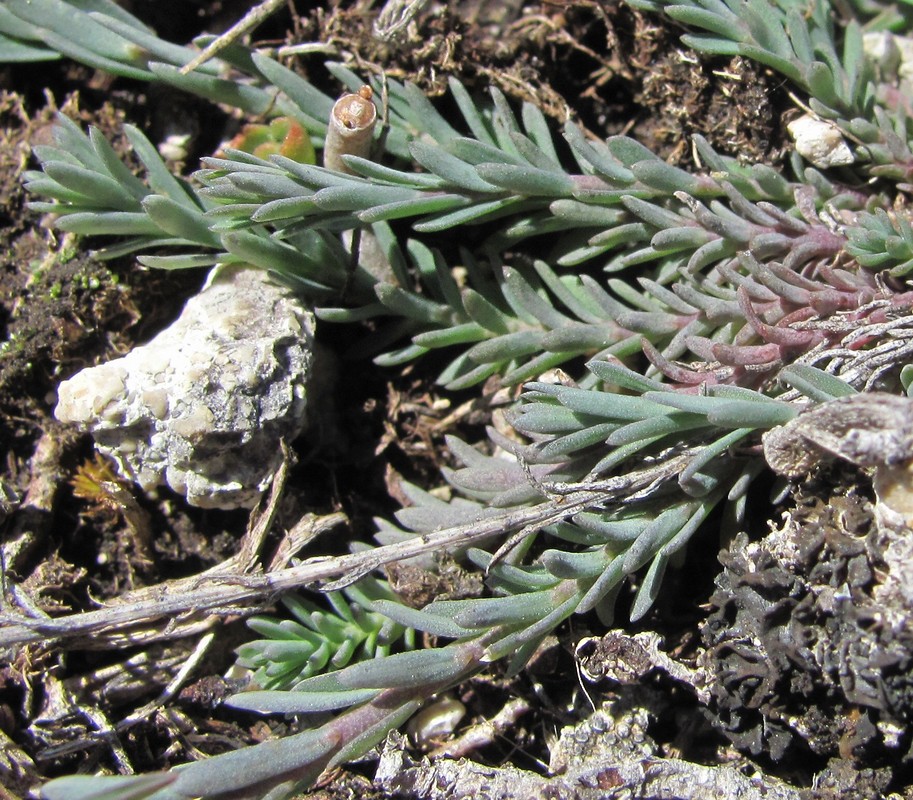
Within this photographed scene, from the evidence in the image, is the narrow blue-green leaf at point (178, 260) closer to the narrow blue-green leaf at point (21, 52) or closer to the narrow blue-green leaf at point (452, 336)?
the narrow blue-green leaf at point (452, 336)

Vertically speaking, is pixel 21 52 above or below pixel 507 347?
above

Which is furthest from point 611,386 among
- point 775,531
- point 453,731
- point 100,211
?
point 100,211

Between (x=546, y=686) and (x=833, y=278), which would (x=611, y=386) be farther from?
(x=546, y=686)

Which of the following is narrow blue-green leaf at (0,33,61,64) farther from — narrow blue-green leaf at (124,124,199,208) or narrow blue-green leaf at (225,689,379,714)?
narrow blue-green leaf at (225,689,379,714)

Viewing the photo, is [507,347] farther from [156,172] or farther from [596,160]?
[156,172]

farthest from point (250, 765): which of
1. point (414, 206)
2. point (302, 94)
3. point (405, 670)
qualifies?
point (302, 94)

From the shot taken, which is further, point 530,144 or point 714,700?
point 530,144

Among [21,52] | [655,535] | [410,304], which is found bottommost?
[655,535]

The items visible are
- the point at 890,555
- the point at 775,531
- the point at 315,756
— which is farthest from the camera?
the point at 775,531

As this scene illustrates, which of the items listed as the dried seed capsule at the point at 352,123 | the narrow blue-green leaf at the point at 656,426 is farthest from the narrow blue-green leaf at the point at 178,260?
the narrow blue-green leaf at the point at 656,426
